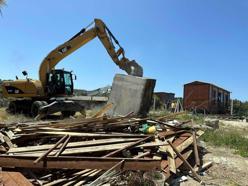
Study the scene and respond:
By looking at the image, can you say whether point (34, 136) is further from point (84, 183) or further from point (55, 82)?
point (55, 82)

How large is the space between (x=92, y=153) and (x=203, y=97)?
32.3m

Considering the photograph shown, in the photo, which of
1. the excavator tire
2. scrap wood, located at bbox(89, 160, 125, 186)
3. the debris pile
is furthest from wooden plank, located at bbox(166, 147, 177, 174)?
the excavator tire

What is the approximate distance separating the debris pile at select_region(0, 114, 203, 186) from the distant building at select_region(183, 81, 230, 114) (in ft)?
90.3

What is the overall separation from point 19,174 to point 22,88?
51.9ft

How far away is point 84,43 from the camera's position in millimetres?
20750

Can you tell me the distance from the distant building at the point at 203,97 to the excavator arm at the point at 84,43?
17.3m

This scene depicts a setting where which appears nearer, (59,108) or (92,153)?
(92,153)

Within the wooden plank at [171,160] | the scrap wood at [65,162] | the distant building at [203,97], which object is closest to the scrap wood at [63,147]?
the scrap wood at [65,162]

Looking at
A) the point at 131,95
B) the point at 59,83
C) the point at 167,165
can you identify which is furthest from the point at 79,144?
the point at 59,83

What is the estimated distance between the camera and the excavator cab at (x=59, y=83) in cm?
2058

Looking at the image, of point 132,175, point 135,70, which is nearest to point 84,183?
point 132,175

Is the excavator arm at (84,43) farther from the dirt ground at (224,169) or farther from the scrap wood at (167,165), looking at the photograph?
the scrap wood at (167,165)

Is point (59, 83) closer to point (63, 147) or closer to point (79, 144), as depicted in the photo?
point (79, 144)

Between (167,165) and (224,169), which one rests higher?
(167,165)
